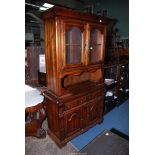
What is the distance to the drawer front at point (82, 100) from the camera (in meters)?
2.10

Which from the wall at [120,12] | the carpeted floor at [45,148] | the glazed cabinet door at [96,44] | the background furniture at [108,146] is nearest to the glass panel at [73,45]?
the glazed cabinet door at [96,44]

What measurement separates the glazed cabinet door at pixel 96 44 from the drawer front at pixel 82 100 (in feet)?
1.79

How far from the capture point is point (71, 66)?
1.99 meters

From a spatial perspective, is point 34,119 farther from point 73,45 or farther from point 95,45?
point 95,45

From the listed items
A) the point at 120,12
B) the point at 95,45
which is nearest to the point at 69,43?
the point at 95,45

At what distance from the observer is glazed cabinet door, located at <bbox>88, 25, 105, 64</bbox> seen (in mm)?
2243

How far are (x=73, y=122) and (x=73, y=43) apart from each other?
3.81ft

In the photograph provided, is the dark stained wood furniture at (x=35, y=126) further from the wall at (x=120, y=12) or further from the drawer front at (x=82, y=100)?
the wall at (x=120, y=12)

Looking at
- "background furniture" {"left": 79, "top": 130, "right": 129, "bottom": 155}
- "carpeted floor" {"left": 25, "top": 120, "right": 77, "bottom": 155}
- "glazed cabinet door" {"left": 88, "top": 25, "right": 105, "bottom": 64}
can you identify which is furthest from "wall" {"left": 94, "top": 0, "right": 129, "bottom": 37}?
"background furniture" {"left": 79, "top": 130, "right": 129, "bottom": 155}

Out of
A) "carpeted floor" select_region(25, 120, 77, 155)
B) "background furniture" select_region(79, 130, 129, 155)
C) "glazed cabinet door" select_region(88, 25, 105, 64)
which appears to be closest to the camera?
"background furniture" select_region(79, 130, 129, 155)

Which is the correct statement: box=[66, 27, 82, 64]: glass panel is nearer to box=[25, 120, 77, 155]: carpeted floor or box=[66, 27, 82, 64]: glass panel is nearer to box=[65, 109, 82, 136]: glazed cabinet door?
box=[65, 109, 82, 136]: glazed cabinet door
